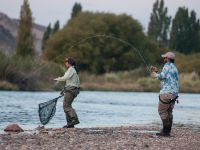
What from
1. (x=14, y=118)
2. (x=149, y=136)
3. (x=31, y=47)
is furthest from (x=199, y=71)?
(x=149, y=136)

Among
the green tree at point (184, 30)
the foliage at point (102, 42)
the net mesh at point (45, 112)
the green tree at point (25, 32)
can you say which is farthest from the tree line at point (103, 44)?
the net mesh at point (45, 112)

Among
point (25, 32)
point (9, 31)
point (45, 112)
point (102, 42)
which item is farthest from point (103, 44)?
point (9, 31)

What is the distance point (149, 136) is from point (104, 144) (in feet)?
7.59

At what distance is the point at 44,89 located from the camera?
4478 cm

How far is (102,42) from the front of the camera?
218ft

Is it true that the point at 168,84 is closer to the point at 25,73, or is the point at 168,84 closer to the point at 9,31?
the point at 25,73

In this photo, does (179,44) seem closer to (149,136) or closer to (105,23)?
(105,23)

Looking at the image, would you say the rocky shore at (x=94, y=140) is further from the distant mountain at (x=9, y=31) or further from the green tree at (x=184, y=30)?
the distant mountain at (x=9, y=31)

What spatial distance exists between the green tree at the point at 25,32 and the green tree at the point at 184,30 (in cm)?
3578

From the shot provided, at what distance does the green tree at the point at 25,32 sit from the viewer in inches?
2130

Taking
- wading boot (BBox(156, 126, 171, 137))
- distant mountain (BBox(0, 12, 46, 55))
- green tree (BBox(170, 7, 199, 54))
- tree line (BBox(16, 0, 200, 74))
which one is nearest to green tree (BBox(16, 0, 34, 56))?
tree line (BBox(16, 0, 200, 74))

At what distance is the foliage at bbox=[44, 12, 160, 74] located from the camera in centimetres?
6594

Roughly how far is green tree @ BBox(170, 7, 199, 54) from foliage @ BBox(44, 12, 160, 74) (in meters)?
15.7

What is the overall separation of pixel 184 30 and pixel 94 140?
7457cm
